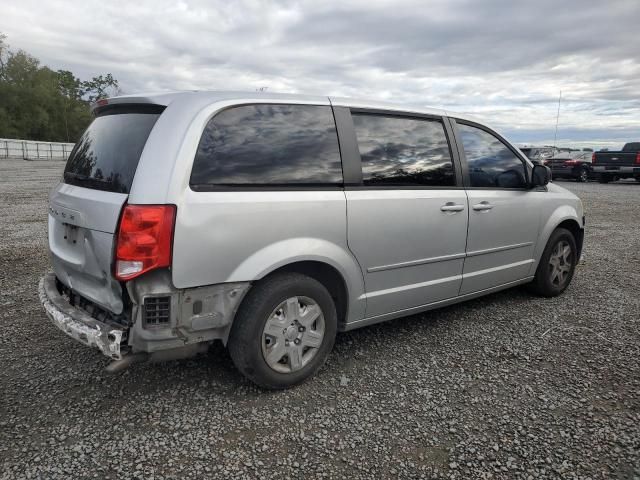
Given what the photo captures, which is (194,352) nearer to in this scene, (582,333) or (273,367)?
(273,367)

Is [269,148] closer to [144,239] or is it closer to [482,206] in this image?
A: [144,239]

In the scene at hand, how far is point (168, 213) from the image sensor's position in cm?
251

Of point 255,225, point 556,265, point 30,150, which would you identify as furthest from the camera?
point 30,150

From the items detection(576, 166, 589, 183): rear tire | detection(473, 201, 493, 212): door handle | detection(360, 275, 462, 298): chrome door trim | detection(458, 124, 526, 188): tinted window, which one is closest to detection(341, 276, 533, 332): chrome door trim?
detection(360, 275, 462, 298): chrome door trim

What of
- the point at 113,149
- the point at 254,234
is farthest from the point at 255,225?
the point at 113,149

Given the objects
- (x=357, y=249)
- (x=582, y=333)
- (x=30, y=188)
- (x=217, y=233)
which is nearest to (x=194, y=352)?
(x=217, y=233)

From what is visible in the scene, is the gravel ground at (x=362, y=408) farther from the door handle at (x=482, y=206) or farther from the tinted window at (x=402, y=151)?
the tinted window at (x=402, y=151)

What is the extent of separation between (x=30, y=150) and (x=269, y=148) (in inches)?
1747

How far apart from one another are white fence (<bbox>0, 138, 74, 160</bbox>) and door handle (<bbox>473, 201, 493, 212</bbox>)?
3880 centimetres

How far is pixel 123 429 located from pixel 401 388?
1637 millimetres

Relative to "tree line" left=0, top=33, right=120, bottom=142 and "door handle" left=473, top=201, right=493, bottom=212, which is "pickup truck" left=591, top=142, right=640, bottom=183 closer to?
"door handle" left=473, top=201, right=493, bottom=212

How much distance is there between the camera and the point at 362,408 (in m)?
2.90

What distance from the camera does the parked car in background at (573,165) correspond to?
22359 millimetres

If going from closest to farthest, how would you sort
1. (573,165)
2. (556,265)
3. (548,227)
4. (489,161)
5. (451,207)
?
(451,207), (489,161), (548,227), (556,265), (573,165)
